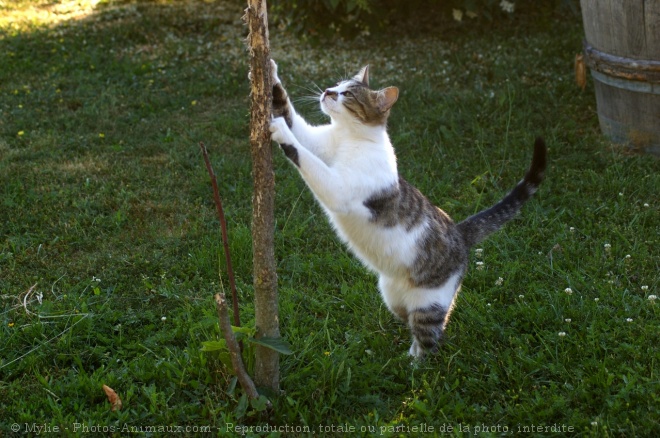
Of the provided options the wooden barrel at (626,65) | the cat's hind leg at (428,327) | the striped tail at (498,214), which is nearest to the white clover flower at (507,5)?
the wooden barrel at (626,65)

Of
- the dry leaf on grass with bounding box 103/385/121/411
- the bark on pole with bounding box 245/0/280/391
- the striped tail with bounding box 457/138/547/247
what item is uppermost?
the bark on pole with bounding box 245/0/280/391

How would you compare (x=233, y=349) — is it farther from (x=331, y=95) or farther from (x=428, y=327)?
(x=331, y=95)

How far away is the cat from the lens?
11.2 ft

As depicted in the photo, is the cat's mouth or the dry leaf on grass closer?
the dry leaf on grass

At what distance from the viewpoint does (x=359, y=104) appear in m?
3.59

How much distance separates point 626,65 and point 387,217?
2.73m

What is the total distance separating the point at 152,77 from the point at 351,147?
4346 mm

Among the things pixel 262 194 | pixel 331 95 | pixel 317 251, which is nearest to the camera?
pixel 262 194

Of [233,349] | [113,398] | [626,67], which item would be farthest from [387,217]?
[626,67]

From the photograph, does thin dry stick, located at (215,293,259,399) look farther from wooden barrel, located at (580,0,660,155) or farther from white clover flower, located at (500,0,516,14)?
white clover flower, located at (500,0,516,14)

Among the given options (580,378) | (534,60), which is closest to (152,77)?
(534,60)

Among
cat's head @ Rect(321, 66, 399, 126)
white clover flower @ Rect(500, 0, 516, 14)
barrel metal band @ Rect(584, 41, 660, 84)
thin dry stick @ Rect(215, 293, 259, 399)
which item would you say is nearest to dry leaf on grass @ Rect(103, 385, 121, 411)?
thin dry stick @ Rect(215, 293, 259, 399)

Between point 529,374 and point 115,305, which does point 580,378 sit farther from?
point 115,305

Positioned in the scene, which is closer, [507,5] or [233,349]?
[233,349]
